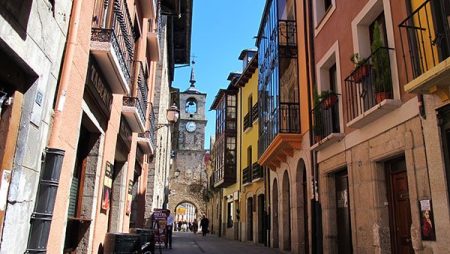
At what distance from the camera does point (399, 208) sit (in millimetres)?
7348

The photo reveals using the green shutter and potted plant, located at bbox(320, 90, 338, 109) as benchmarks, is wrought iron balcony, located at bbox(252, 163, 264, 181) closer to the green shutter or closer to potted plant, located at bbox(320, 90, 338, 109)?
potted plant, located at bbox(320, 90, 338, 109)

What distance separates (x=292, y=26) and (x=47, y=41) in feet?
36.6

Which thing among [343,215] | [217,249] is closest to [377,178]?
[343,215]

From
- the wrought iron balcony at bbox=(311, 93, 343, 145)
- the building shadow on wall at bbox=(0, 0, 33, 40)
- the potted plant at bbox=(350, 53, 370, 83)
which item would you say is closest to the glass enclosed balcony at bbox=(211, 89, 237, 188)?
the wrought iron balcony at bbox=(311, 93, 343, 145)

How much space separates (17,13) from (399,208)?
266 inches

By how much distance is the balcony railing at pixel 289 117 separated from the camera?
43.5 feet

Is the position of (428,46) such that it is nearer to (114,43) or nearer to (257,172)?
(114,43)

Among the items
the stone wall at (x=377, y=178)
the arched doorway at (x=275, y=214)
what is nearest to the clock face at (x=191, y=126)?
the arched doorway at (x=275, y=214)

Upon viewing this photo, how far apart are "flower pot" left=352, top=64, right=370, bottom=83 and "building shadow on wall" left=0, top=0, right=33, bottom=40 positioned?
617 centimetres

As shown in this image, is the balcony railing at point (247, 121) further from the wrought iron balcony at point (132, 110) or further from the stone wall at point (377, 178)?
the wrought iron balcony at point (132, 110)

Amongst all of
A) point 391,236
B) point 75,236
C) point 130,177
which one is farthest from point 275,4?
point 75,236

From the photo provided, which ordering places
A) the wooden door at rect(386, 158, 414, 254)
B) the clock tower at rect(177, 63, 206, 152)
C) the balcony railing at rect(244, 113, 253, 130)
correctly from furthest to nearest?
the clock tower at rect(177, 63, 206, 152) → the balcony railing at rect(244, 113, 253, 130) → the wooden door at rect(386, 158, 414, 254)

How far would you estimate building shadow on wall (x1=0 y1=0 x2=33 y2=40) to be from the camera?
3.47m

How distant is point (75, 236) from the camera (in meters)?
6.90
